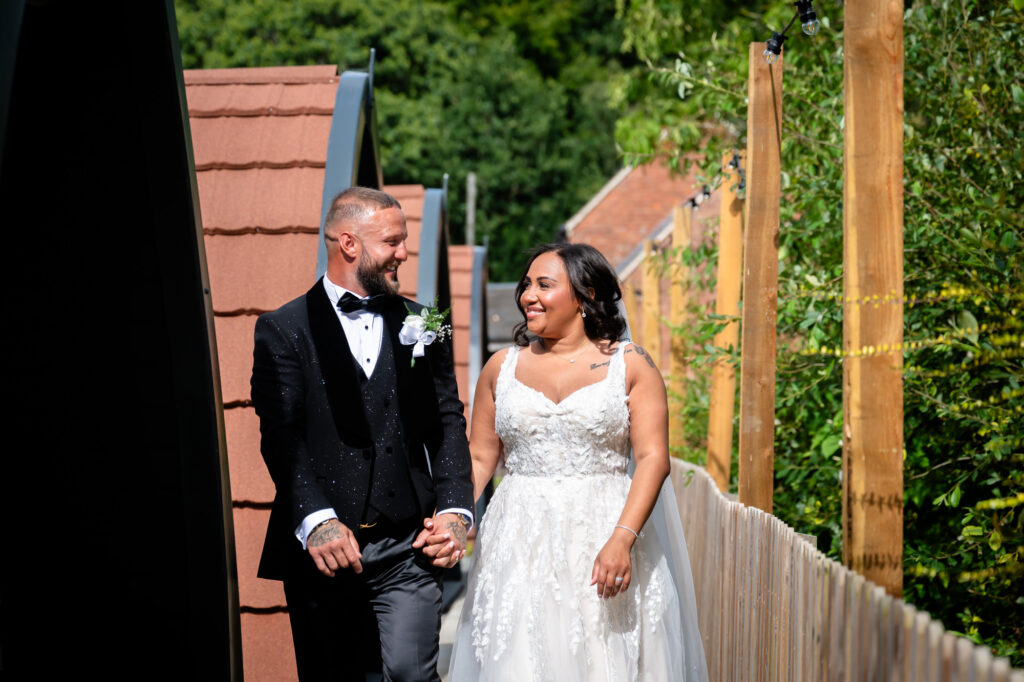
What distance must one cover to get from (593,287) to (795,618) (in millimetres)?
1370

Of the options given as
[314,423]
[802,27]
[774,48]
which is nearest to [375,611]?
[314,423]

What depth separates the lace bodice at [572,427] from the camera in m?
4.02

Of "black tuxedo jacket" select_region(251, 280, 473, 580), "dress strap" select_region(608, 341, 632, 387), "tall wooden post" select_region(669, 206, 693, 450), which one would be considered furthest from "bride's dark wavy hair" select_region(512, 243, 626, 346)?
"tall wooden post" select_region(669, 206, 693, 450)

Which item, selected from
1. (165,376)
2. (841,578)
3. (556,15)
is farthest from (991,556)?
(556,15)

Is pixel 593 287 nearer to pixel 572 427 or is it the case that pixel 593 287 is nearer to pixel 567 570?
pixel 572 427

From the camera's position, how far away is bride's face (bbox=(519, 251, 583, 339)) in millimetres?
4133

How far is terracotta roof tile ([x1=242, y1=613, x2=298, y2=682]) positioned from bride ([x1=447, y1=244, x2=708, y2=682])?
734mm

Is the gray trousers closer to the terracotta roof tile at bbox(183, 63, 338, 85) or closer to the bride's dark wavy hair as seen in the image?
the bride's dark wavy hair

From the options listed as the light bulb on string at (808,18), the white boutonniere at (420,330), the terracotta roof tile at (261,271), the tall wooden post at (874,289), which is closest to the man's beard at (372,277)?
the white boutonniere at (420,330)

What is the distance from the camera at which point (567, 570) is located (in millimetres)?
3977

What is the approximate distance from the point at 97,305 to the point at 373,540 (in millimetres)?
1105

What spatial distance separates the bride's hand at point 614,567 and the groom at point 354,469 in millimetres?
473

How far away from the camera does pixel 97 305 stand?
3.34 metres

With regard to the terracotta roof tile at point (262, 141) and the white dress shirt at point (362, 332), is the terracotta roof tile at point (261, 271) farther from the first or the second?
the white dress shirt at point (362, 332)
